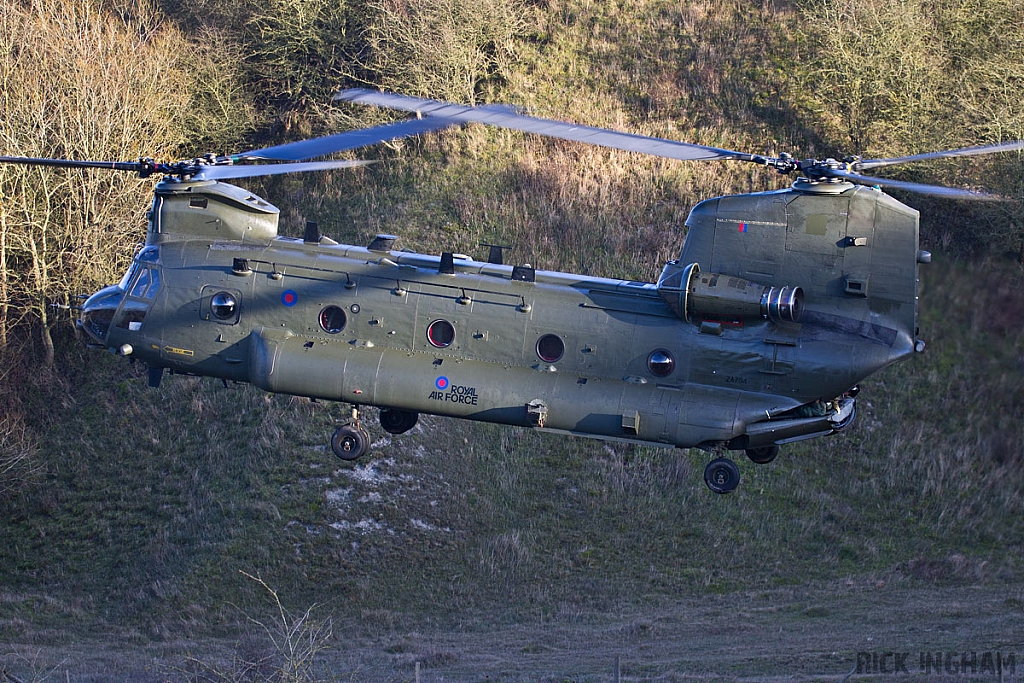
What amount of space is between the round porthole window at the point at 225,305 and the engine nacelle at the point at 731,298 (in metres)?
7.32

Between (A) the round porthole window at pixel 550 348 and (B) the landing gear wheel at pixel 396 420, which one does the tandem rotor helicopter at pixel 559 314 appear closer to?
(A) the round porthole window at pixel 550 348

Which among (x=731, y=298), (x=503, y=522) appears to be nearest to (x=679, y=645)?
(x=503, y=522)

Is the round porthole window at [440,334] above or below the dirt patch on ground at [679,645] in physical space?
above

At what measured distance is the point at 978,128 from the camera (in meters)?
33.1

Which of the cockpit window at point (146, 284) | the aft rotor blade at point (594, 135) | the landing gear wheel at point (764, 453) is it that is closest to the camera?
the aft rotor blade at point (594, 135)

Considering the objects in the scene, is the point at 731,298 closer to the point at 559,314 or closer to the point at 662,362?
the point at 662,362

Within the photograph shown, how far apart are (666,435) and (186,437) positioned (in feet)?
67.0

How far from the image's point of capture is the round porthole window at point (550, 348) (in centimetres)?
1877

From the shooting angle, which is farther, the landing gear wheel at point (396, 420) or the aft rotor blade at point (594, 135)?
the landing gear wheel at point (396, 420)

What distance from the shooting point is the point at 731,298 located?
17875 millimetres

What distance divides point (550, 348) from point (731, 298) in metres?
2.94

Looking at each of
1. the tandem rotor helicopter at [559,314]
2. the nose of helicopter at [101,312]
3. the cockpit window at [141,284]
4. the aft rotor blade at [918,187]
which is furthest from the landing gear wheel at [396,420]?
the aft rotor blade at [918,187]

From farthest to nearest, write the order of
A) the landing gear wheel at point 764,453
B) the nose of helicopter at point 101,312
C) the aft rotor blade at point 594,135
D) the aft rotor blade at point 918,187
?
1. the nose of helicopter at point 101,312
2. the landing gear wheel at point 764,453
3. the aft rotor blade at point 918,187
4. the aft rotor blade at point 594,135

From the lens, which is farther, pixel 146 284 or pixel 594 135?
pixel 146 284
